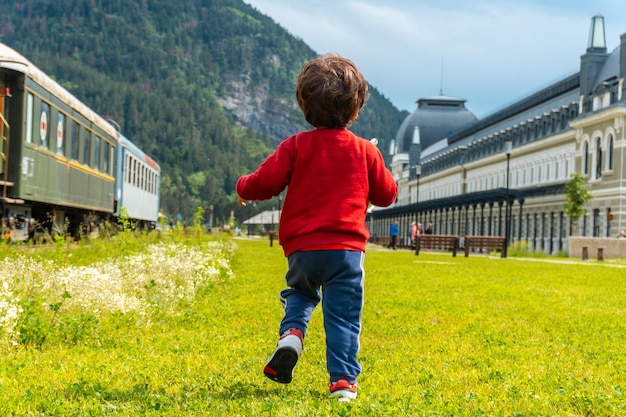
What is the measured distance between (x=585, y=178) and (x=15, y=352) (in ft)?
194

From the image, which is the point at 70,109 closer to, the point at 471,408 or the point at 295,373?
the point at 295,373

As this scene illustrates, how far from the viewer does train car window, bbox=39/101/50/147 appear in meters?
18.0

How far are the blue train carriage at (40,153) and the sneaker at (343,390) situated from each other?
10973mm

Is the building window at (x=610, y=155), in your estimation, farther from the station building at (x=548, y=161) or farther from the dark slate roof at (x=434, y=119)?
the dark slate roof at (x=434, y=119)

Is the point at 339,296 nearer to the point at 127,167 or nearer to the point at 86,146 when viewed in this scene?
the point at 86,146

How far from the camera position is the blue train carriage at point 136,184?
30016mm

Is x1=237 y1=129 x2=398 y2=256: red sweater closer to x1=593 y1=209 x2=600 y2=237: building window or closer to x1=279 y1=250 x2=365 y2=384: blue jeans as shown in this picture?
x1=279 y1=250 x2=365 y2=384: blue jeans

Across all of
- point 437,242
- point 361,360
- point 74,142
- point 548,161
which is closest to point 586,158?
point 548,161

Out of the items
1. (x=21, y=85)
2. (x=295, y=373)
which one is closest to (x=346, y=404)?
(x=295, y=373)

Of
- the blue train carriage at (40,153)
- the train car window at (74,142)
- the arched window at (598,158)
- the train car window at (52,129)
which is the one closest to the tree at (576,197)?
the arched window at (598,158)

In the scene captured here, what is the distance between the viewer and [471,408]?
549cm

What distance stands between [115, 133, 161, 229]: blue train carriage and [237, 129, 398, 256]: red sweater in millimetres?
19202

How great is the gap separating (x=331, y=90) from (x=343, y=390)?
1.67 metres

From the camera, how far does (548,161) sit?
74.9 m
